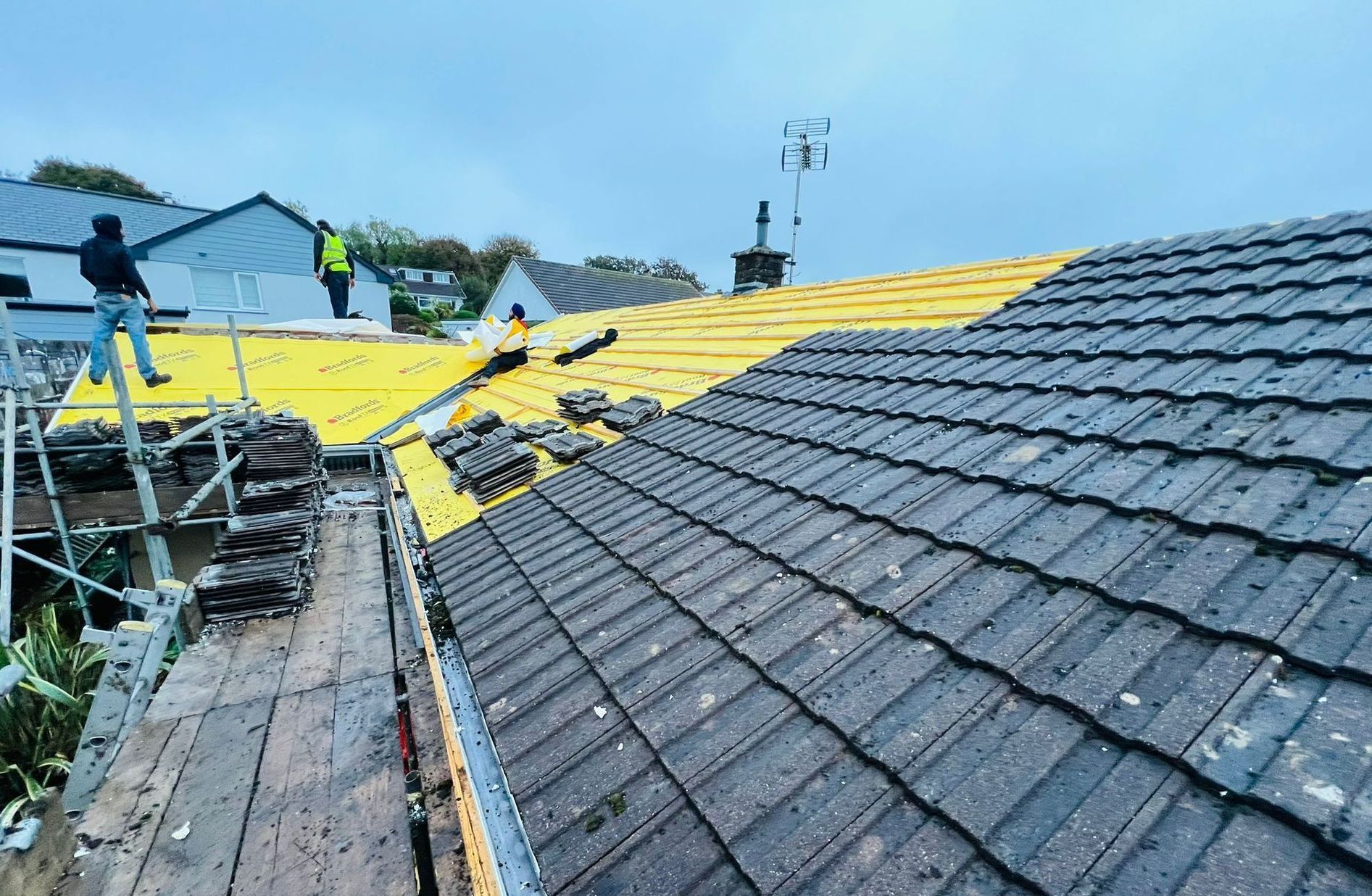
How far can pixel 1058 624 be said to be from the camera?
1571 mm

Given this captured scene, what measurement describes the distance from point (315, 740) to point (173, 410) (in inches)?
336

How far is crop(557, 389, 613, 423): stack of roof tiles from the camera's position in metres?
5.11

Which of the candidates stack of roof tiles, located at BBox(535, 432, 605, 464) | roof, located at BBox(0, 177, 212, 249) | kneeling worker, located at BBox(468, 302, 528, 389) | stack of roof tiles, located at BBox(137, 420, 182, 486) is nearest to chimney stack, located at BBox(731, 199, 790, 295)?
kneeling worker, located at BBox(468, 302, 528, 389)

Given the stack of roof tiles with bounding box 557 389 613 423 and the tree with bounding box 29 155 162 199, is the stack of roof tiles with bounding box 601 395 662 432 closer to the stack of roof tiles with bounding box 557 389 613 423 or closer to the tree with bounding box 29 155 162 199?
the stack of roof tiles with bounding box 557 389 613 423

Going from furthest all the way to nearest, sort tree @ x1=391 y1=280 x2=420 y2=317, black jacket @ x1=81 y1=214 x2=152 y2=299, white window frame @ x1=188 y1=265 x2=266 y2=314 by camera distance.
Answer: tree @ x1=391 y1=280 x2=420 y2=317, white window frame @ x1=188 y1=265 x2=266 y2=314, black jacket @ x1=81 y1=214 x2=152 y2=299

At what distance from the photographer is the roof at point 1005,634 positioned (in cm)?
113

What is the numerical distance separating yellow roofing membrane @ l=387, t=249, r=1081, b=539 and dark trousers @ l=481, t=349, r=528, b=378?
20 cm

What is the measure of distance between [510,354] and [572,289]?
17289mm

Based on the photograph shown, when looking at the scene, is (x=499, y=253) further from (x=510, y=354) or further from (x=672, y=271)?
(x=510, y=354)

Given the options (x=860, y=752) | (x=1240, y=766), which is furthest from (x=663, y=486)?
(x=1240, y=766)

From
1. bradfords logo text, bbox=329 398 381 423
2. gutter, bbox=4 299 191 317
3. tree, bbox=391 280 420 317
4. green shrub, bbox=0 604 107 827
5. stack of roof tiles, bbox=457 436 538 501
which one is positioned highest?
tree, bbox=391 280 420 317

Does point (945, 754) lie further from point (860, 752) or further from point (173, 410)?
point (173, 410)

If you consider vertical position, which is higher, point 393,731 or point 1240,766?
point 1240,766

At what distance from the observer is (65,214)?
20.9 metres
